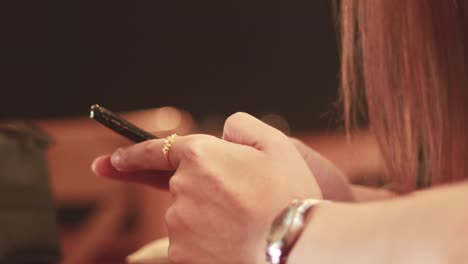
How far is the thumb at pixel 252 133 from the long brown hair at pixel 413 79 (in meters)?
0.24

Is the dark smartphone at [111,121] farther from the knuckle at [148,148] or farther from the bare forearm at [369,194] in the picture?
the bare forearm at [369,194]

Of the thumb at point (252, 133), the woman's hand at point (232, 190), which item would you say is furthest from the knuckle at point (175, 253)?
the thumb at point (252, 133)

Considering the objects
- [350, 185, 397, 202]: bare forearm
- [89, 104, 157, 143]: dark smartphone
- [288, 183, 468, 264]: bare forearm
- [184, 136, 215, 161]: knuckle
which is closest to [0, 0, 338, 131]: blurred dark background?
[350, 185, 397, 202]: bare forearm

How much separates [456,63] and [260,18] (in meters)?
2.17

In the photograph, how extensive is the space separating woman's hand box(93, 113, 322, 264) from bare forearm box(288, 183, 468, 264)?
0.19 ft

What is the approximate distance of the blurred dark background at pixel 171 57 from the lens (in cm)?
277

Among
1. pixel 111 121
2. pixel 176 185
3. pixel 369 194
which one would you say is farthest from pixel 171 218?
pixel 369 194

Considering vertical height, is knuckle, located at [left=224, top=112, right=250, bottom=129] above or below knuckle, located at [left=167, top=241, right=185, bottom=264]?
above

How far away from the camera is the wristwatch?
1.64 ft

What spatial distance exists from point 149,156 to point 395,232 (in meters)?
0.30

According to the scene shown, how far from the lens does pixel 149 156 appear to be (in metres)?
0.67

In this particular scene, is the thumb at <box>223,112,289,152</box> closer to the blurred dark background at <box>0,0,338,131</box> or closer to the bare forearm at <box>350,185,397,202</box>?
the bare forearm at <box>350,185,397,202</box>

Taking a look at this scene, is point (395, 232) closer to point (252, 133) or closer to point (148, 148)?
point (252, 133)

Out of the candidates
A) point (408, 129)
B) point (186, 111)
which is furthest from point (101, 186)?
point (408, 129)
